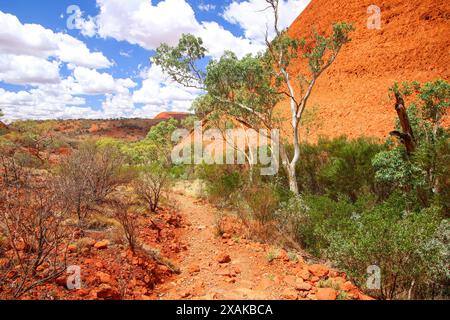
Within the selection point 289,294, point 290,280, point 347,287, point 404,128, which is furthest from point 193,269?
point 404,128

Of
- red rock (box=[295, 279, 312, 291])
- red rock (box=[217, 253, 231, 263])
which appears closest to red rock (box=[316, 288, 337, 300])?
red rock (box=[295, 279, 312, 291])

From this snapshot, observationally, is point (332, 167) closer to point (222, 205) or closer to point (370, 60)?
Answer: point (222, 205)

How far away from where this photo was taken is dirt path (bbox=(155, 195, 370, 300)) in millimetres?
4188

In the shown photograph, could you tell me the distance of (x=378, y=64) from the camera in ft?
88.0

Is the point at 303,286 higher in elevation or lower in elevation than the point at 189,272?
higher

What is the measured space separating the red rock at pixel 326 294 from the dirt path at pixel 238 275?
0.05 ft

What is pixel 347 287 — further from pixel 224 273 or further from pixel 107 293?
pixel 107 293

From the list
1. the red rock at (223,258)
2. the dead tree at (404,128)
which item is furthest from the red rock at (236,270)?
the dead tree at (404,128)

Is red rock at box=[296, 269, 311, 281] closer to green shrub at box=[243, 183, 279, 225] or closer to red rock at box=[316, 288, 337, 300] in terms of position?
red rock at box=[316, 288, 337, 300]

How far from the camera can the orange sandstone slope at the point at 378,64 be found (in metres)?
22.2

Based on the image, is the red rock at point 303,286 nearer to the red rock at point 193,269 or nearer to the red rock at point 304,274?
the red rock at point 304,274

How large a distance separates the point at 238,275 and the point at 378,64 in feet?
90.1
